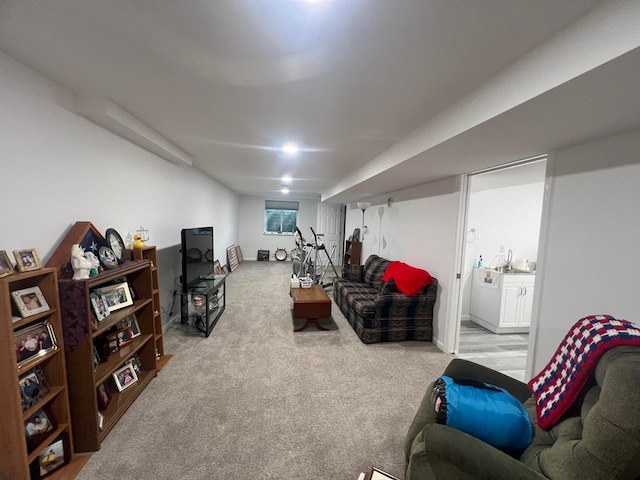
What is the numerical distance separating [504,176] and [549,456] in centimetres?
292

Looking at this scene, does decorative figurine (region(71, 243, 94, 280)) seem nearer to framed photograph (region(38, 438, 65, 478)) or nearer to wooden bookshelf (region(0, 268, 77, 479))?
wooden bookshelf (region(0, 268, 77, 479))

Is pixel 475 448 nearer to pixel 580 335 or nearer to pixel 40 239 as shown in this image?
pixel 580 335

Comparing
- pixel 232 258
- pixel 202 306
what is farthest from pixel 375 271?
pixel 232 258

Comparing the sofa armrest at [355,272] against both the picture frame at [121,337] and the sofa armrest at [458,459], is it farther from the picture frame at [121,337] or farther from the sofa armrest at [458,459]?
the sofa armrest at [458,459]

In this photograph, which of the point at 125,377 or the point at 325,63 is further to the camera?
the point at 125,377

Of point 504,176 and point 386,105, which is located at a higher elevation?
point 386,105

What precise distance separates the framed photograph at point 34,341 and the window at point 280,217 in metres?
7.39

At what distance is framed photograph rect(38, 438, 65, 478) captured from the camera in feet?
4.48

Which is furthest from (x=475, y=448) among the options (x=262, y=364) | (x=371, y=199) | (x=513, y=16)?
(x=371, y=199)

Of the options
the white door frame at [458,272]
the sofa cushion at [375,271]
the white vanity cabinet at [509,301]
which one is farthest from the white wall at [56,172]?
the white vanity cabinet at [509,301]

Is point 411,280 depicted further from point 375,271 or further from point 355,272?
point 355,272

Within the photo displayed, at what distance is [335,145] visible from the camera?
2635 millimetres

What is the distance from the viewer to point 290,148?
9.14ft

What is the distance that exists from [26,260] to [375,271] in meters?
3.91
